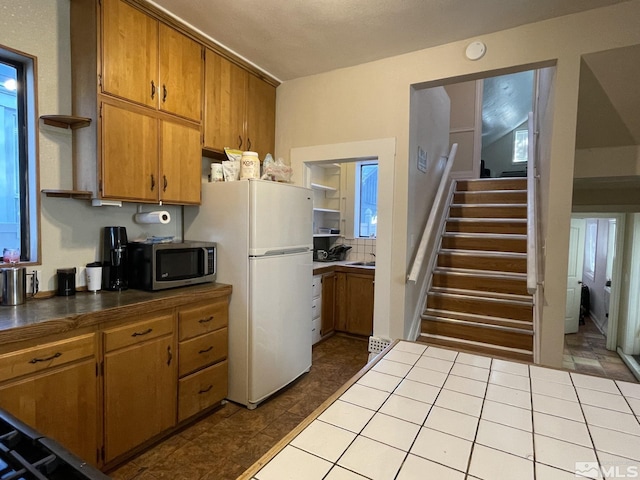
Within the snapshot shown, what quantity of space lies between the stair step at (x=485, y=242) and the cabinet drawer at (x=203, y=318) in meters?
2.64

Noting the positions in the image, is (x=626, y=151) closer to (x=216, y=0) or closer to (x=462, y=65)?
(x=462, y=65)

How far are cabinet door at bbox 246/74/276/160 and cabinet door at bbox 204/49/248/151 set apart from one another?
0.32 ft

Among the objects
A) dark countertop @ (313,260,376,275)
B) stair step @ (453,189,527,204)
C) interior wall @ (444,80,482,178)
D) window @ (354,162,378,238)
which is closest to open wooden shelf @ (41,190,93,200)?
dark countertop @ (313,260,376,275)

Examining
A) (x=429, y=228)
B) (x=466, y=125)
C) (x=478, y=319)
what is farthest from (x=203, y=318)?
(x=466, y=125)

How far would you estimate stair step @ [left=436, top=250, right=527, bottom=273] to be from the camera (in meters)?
3.42

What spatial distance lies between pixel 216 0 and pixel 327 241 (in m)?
3.31

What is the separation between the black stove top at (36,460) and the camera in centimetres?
61

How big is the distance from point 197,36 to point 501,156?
7.32 metres

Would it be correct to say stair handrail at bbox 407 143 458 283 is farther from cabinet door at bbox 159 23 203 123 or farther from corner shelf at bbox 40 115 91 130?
corner shelf at bbox 40 115 91 130

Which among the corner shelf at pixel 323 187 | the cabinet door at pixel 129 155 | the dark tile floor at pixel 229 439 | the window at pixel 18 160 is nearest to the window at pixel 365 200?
the corner shelf at pixel 323 187

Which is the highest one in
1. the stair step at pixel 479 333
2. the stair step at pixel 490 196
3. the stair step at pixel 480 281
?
the stair step at pixel 490 196

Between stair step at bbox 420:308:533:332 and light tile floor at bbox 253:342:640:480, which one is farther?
stair step at bbox 420:308:533:332

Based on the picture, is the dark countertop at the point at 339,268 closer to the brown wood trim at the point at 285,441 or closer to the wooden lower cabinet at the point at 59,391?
the wooden lower cabinet at the point at 59,391

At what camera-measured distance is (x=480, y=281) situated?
3426 mm
